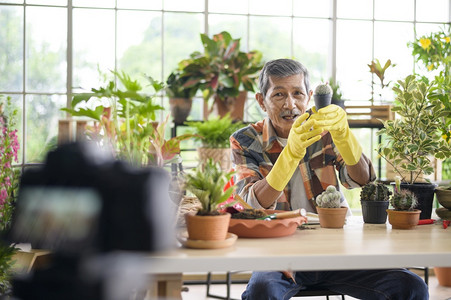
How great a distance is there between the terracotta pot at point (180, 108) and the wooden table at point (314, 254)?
2301 mm

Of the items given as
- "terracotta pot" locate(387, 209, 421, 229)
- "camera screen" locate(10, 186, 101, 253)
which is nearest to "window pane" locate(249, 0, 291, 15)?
"terracotta pot" locate(387, 209, 421, 229)

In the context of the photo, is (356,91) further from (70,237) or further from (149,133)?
(70,237)

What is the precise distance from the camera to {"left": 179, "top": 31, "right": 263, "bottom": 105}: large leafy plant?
405cm

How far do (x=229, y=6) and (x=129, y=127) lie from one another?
3299 mm

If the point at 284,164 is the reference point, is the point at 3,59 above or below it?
above

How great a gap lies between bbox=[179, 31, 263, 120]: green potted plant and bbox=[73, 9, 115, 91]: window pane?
0.82 m

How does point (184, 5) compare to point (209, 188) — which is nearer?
point (209, 188)

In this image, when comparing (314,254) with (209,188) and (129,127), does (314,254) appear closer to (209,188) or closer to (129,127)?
(209,188)

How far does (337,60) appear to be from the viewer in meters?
4.89

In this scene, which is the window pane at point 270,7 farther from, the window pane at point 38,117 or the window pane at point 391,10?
the window pane at point 38,117

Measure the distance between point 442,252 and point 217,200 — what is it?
624 millimetres

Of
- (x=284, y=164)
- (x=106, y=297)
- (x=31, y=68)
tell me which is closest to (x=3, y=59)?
(x=31, y=68)

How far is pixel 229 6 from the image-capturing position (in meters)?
4.79

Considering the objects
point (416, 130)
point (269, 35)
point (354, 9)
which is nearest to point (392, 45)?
point (354, 9)
